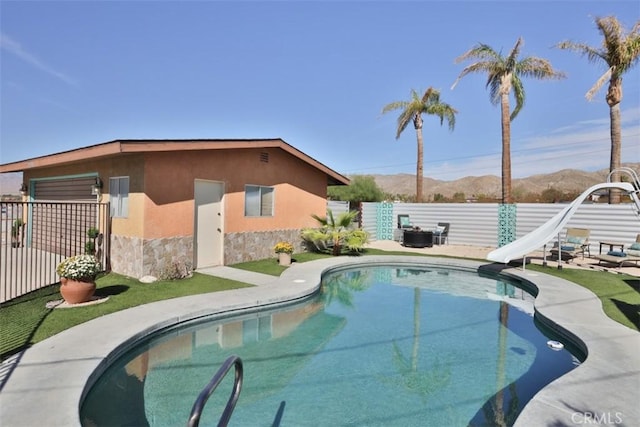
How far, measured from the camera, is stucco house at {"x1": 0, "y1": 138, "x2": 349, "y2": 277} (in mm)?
9055

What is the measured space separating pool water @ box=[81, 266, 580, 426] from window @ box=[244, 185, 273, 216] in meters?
5.19

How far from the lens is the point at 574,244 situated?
529 inches

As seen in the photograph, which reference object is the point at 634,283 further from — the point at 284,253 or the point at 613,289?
the point at 284,253

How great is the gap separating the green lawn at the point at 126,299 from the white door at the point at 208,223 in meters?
0.93

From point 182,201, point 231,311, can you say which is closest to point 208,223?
point 182,201

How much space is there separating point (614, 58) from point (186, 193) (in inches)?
725

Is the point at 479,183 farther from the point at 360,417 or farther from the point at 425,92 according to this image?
the point at 360,417

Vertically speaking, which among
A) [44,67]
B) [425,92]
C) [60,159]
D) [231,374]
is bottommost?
[231,374]

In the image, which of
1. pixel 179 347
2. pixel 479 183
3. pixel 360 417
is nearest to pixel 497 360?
pixel 360 417

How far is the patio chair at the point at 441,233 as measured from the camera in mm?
18438

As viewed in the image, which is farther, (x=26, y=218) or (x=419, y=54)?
(x=419, y=54)

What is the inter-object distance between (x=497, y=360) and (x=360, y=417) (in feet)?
9.16

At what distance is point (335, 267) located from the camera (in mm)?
11844

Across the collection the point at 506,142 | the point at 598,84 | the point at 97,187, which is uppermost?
the point at 598,84
